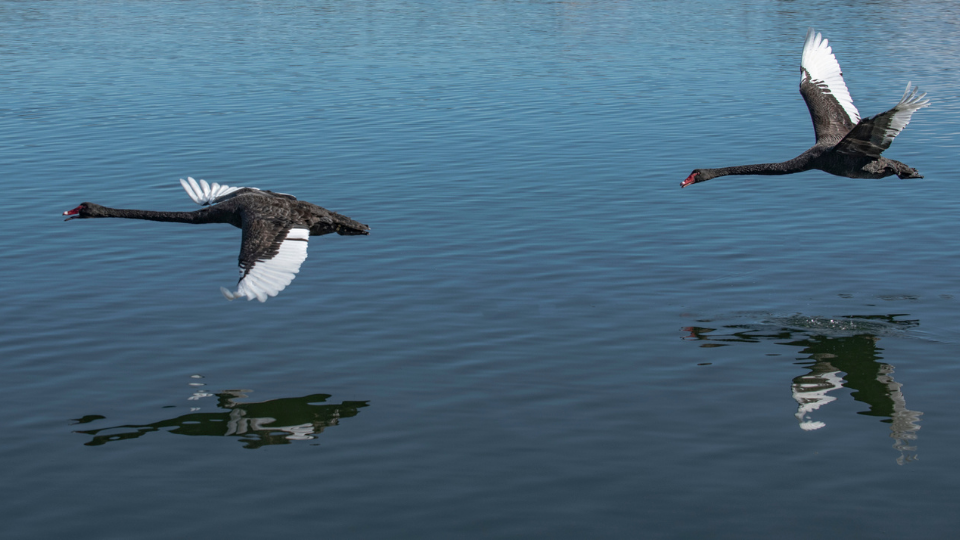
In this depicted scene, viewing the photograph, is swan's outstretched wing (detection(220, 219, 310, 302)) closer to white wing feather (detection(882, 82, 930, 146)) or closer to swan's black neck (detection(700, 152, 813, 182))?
swan's black neck (detection(700, 152, 813, 182))

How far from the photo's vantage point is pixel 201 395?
12.4 m

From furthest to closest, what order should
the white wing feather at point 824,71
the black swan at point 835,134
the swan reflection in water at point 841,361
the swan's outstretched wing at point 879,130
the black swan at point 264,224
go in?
the white wing feather at point 824,71, the black swan at point 835,134, the swan's outstretched wing at point 879,130, the black swan at point 264,224, the swan reflection in water at point 841,361

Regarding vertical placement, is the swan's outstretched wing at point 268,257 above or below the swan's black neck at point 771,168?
below

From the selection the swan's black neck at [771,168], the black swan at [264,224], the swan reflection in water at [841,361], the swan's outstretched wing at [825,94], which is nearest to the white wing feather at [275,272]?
the black swan at [264,224]

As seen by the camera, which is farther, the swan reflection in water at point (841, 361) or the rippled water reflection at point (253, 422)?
the swan reflection in water at point (841, 361)

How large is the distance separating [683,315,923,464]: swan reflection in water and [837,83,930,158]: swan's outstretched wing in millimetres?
2476

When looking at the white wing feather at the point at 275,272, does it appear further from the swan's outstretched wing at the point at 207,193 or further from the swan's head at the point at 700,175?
the swan's head at the point at 700,175

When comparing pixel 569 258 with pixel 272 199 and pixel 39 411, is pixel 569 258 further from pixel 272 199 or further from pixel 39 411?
pixel 39 411

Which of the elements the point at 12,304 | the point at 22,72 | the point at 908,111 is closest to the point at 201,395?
the point at 12,304

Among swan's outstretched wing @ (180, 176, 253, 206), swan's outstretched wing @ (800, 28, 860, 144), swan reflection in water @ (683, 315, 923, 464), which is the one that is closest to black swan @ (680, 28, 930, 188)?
swan's outstretched wing @ (800, 28, 860, 144)

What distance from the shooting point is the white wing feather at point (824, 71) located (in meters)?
18.0

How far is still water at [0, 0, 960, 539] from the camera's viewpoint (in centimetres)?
988

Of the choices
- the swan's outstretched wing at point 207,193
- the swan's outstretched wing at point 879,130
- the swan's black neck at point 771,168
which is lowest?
the swan's outstretched wing at point 207,193

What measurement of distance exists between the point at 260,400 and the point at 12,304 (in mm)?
5258
